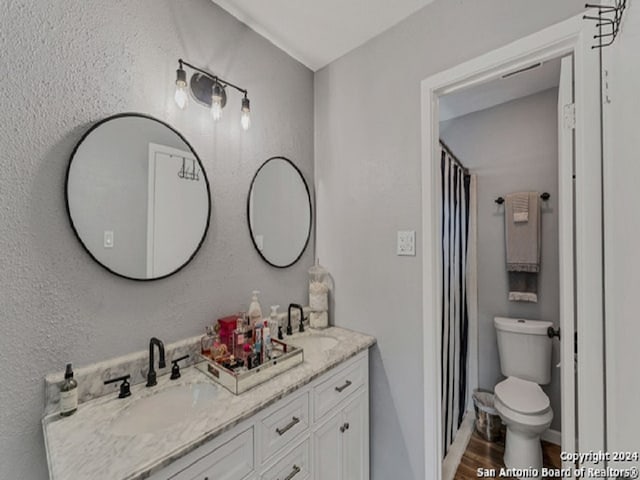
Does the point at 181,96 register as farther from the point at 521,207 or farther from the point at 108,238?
the point at 521,207

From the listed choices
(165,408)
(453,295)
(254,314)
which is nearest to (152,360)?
(165,408)

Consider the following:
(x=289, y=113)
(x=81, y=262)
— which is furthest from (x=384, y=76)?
(x=81, y=262)

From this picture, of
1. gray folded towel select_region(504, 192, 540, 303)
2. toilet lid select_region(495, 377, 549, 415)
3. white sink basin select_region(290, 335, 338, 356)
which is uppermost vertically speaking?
gray folded towel select_region(504, 192, 540, 303)

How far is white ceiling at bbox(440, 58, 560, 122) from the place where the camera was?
1.93 m

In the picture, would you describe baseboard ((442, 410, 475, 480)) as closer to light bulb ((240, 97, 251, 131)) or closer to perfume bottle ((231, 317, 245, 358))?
perfume bottle ((231, 317, 245, 358))

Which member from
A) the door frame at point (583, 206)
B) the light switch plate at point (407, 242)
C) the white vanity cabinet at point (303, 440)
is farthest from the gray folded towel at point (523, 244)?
the white vanity cabinet at point (303, 440)

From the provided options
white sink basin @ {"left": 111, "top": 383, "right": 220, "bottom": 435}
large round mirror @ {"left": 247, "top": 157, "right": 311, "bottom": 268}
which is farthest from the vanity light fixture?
white sink basin @ {"left": 111, "top": 383, "right": 220, "bottom": 435}

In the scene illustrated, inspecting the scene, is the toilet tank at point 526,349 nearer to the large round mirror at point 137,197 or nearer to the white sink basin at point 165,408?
the white sink basin at point 165,408

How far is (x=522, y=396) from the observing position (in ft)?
5.94

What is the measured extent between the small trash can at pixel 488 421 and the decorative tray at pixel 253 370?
1.77 meters

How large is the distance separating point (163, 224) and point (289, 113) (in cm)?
103

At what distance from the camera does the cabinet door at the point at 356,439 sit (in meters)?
1.32

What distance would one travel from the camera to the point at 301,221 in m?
1.79

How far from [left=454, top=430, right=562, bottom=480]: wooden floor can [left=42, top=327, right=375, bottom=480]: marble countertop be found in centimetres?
149
